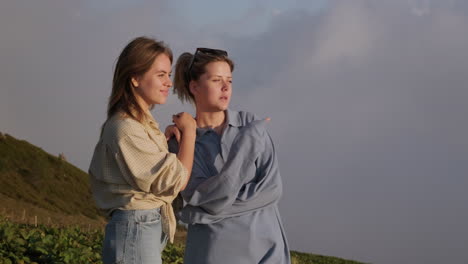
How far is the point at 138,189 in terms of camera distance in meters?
4.05

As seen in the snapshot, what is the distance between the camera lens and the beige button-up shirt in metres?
3.97

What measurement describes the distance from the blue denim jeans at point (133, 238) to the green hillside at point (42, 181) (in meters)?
22.8

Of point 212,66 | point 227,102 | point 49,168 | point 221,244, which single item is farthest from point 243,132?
point 49,168

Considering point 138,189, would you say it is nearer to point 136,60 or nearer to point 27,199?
point 136,60

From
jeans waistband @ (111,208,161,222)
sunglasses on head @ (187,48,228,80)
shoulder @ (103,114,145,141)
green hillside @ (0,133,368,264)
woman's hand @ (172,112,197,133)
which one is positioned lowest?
green hillside @ (0,133,368,264)

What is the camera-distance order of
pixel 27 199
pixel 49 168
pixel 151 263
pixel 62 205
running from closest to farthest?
pixel 151 263 → pixel 27 199 → pixel 62 205 → pixel 49 168

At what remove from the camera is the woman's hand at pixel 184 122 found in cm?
445

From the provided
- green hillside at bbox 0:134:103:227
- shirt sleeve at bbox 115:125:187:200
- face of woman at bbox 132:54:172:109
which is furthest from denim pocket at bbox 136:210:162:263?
green hillside at bbox 0:134:103:227

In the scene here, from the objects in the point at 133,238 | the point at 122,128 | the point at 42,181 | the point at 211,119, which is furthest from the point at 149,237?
the point at 42,181

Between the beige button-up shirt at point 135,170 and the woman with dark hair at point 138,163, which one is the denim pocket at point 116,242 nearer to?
the woman with dark hair at point 138,163

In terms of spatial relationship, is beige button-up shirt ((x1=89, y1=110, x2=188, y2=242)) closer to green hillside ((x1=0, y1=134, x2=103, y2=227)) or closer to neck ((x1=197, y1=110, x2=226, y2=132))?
neck ((x1=197, y1=110, x2=226, y2=132))

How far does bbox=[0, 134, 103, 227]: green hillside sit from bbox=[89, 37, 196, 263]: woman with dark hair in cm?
2269

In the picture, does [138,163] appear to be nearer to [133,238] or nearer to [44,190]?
[133,238]

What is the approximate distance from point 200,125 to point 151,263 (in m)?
1.38
